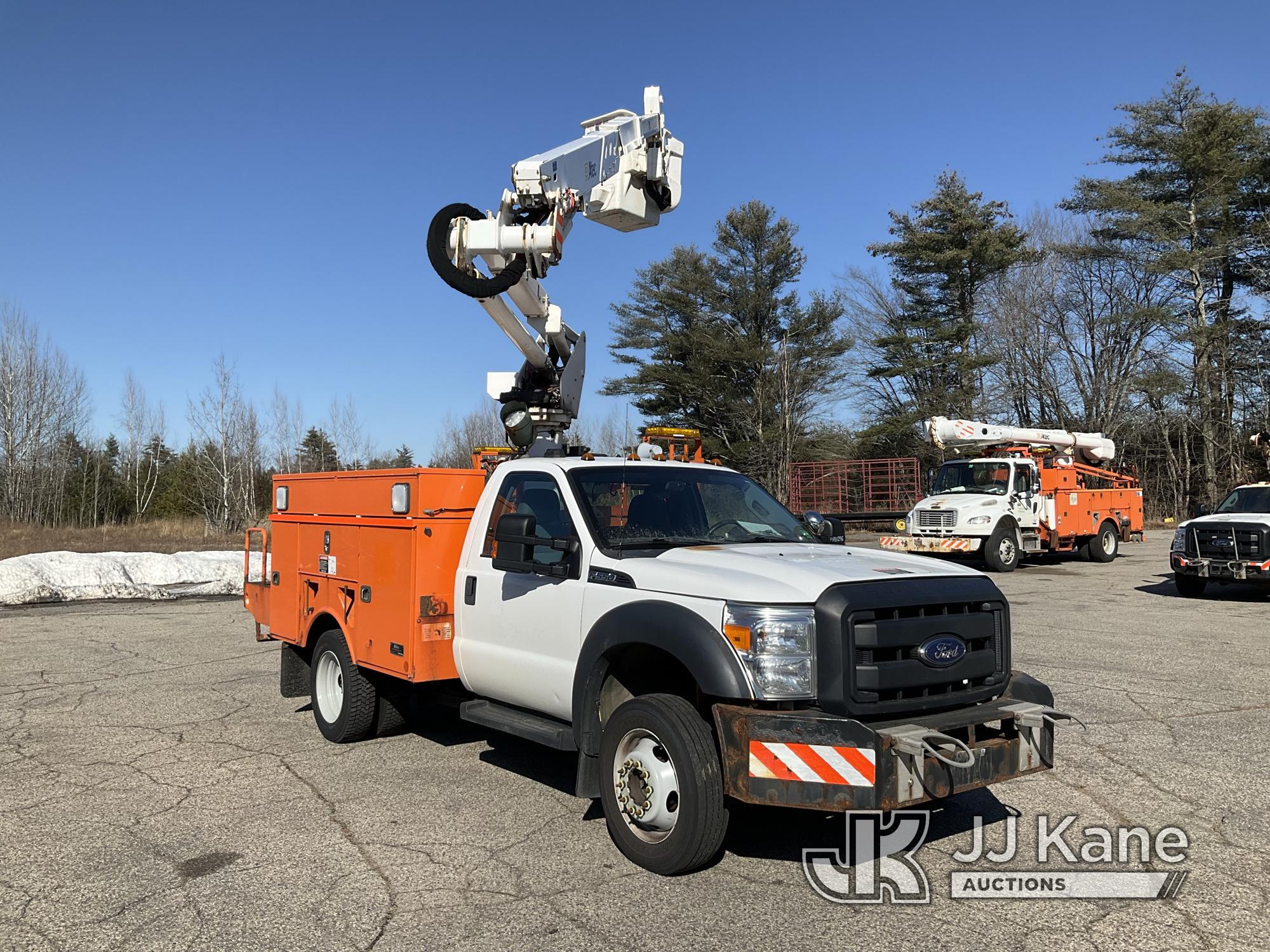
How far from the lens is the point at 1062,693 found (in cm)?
823

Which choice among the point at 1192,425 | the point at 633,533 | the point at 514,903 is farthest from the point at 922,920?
the point at 1192,425

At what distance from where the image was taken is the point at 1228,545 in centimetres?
1460

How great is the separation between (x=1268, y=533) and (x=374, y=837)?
14141 mm

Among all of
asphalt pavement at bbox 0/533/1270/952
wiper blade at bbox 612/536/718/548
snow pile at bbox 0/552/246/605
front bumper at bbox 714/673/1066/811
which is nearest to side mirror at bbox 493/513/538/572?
wiper blade at bbox 612/536/718/548

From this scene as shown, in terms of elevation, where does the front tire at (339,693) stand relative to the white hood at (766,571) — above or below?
below

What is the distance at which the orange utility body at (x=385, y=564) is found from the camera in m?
5.89

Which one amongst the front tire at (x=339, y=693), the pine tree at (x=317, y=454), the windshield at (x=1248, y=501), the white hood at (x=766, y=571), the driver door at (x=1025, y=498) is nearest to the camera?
the white hood at (x=766, y=571)

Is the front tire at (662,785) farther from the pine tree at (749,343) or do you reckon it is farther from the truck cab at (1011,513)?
the pine tree at (749,343)

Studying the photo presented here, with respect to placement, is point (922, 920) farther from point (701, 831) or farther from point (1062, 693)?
point (1062, 693)

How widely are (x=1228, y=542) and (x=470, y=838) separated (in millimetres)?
13874

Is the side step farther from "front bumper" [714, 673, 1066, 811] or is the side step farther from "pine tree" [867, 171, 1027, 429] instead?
"pine tree" [867, 171, 1027, 429]

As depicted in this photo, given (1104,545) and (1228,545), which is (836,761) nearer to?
(1228,545)

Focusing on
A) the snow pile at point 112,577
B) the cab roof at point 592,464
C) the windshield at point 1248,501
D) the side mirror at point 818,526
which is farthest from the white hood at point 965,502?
the cab roof at point 592,464

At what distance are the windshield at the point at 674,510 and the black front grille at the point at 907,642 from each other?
1311 mm
